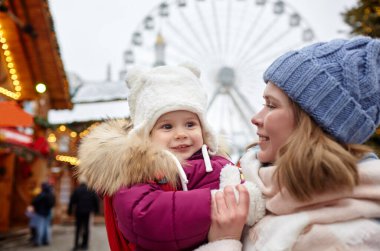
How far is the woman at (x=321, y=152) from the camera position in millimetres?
1126

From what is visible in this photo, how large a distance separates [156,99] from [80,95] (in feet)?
39.0

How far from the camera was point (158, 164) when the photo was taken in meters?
1.36

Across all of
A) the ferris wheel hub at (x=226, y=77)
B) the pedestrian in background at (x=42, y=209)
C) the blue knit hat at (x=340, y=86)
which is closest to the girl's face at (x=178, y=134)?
the blue knit hat at (x=340, y=86)

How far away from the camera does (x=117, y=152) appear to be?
1.41 m

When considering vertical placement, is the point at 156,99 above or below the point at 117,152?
above

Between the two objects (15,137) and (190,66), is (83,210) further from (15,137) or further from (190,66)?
(190,66)

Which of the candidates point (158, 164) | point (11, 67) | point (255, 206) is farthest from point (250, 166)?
point (11, 67)

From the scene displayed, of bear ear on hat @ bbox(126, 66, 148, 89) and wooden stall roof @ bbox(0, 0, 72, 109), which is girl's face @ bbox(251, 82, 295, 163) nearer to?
bear ear on hat @ bbox(126, 66, 148, 89)

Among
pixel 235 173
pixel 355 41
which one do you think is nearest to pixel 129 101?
pixel 235 173

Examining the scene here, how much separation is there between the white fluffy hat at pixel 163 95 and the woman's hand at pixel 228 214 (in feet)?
1.48

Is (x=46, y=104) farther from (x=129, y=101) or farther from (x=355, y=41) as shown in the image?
(x=355, y=41)

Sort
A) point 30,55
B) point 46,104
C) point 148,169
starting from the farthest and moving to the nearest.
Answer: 1. point 46,104
2. point 30,55
3. point 148,169

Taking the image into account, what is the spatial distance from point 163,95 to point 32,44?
27.1 feet

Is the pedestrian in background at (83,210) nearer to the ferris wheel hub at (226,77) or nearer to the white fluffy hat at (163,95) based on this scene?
the white fluffy hat at (163,95)
